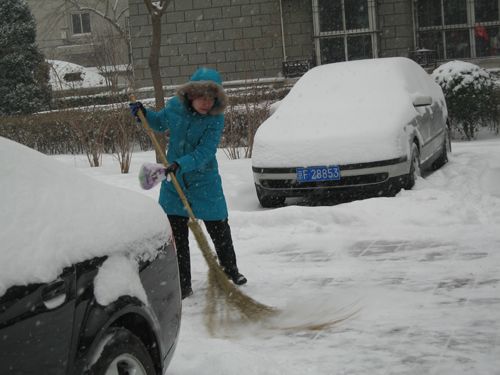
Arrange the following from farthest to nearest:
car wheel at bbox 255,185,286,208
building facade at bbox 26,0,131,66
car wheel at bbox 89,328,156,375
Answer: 1. building facade at bbox 26,0,131,66
2. car wheel at bbox 255,185,286,208
3. car wheel at bbox 89,328,156,375

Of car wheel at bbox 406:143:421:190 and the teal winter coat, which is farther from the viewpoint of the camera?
car wheel at bbox 406:143:421:190

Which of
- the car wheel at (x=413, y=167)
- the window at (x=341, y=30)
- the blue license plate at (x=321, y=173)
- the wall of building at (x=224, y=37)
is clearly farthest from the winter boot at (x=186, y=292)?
the window at (x=341, y=30)

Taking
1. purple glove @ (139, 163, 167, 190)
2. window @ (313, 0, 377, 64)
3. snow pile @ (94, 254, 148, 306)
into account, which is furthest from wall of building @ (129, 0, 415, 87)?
snow pile @ (94, 254, 148, 306)

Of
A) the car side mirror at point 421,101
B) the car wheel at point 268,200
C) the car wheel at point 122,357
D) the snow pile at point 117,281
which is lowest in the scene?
the car wheel at point 268,200

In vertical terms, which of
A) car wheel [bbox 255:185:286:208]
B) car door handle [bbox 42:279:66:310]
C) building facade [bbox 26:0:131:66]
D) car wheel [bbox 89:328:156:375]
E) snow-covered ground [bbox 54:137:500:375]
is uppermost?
building facade [bbox 26:0:131:66]

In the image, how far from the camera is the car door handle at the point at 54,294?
8.13 ft

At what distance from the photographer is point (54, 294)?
2518mm

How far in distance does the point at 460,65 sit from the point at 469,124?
112cm

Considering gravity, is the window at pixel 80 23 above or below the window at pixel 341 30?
above

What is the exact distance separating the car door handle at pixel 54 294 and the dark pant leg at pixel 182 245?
9.95 ft

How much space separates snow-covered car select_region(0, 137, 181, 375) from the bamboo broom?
1442 millimetres

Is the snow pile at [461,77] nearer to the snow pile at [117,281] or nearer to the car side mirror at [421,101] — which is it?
the car side mirror at [421,101]

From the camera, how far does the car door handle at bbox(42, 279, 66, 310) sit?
248 centimetres

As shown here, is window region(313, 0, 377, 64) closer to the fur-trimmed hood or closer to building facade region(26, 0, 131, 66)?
the fur-trimmed hood
